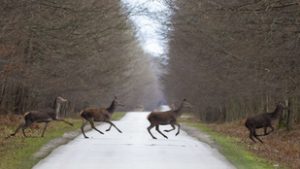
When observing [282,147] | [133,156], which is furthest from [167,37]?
[133,156]

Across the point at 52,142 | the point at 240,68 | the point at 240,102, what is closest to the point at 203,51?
the point at 240,68

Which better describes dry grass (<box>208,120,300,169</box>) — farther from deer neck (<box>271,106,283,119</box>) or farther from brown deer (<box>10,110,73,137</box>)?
brown deer (<box>10,110,73,137</box>)

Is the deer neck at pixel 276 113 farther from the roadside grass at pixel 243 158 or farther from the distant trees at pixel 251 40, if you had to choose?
the roadside grass at pixel 243 158

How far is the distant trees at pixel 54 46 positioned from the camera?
20.1m

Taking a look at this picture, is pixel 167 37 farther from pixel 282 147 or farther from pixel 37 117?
pixel 282 147

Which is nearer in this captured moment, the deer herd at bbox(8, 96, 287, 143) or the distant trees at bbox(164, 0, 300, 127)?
the distant trees at bbox(164, 0, 300, 127)

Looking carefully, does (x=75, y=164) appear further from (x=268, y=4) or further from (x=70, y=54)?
(x=70, y=54)

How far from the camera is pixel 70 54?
29547 mm

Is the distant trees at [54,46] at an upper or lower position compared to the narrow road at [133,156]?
upper

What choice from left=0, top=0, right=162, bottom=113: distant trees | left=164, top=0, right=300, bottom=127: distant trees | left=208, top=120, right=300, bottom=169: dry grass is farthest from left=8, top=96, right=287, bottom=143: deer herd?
left=0, top=0, right=162, bottom=113: distant trees

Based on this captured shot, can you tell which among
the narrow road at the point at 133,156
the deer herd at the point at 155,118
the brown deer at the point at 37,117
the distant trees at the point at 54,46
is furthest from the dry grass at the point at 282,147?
the brown deer at the point at 37,117

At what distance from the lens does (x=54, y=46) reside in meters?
25.6

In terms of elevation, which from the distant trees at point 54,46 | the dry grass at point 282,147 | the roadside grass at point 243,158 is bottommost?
the dry grass at point 282,147

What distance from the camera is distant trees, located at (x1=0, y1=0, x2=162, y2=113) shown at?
2009 cm
